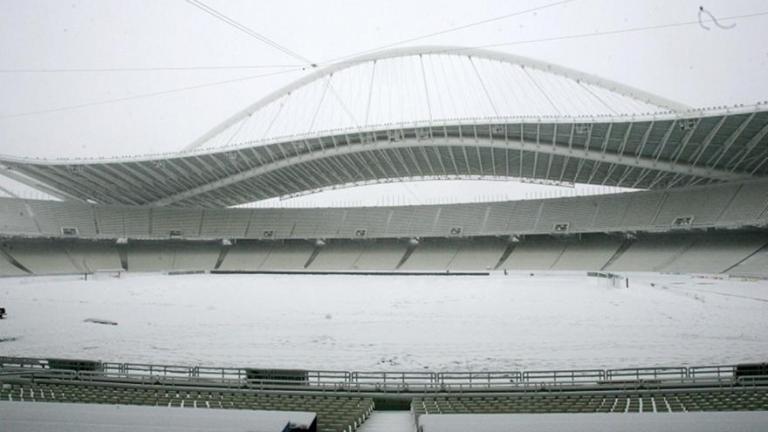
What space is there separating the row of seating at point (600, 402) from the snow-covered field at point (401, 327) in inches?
162

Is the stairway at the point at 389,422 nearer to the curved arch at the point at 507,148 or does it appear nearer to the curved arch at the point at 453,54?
the curved arch at the point at 453,54

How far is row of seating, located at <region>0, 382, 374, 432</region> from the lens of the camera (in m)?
8.29

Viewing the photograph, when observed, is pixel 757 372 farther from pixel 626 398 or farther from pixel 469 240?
pixel 469 240

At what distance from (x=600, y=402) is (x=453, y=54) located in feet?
161

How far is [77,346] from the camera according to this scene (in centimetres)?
1731

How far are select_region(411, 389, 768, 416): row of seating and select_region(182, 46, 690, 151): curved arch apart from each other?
119ft

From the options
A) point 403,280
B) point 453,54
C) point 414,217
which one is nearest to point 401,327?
point 403,280

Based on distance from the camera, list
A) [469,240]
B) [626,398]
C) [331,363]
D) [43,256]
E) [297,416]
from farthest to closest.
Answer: [469,240], [43,256], [331,363], [626,398], [297,416]

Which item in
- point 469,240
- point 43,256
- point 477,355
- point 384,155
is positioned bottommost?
point 477,355

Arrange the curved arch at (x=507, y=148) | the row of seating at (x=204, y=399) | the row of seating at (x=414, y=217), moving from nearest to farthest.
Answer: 1. the row of seating at (x=204, y=399)
2. the curved arch at (x=507, y=148)
3. the row of seating at (x=414, y=217)

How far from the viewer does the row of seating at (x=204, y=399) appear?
829 cm

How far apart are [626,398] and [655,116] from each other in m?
35.6

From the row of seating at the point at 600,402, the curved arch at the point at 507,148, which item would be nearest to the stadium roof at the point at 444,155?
the curved arch at the point at 507,148

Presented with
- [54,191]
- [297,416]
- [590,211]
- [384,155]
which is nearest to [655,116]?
[590,211]
